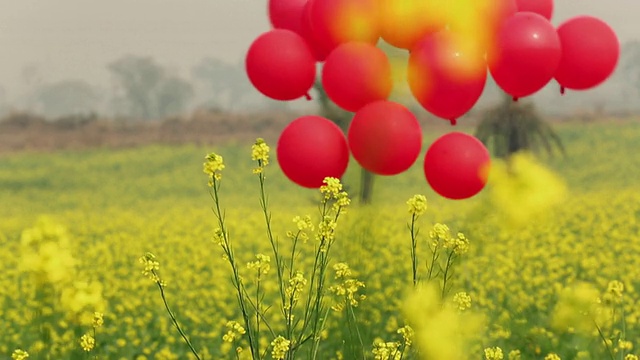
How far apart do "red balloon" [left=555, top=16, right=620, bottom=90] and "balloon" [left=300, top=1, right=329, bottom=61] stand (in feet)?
3.26

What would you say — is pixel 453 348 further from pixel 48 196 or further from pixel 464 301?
pixel 48 196

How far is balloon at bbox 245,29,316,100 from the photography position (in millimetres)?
3201

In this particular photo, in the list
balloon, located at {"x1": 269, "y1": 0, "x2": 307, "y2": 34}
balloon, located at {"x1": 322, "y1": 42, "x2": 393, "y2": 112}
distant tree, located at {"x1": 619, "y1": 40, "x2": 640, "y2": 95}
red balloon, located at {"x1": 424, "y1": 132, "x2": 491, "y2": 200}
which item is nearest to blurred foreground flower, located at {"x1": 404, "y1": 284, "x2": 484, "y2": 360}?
red balloon, located at {"x1": 424, "y1": 132, "x2": 491, "y2": 200}

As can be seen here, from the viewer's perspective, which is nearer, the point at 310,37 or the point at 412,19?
the point at 412,19

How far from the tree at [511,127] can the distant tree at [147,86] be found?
45857mm

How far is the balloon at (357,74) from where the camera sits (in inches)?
121

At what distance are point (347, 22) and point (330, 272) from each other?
9.51ft

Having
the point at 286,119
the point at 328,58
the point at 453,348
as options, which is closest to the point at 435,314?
the point at 453,348

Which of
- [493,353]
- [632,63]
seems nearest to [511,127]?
[493,353]

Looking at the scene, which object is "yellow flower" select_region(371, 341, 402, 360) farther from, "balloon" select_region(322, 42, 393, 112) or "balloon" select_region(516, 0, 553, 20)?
"balloon" select_region(516, 0, 553, 20)

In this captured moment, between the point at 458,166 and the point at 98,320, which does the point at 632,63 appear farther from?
the point at 98,320

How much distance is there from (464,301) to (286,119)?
1845cm

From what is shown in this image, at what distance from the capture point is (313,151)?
3150mm

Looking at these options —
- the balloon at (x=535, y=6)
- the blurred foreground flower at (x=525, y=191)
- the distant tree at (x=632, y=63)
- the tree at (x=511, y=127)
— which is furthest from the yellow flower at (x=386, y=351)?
the distant tree at (x=632, y=63)
